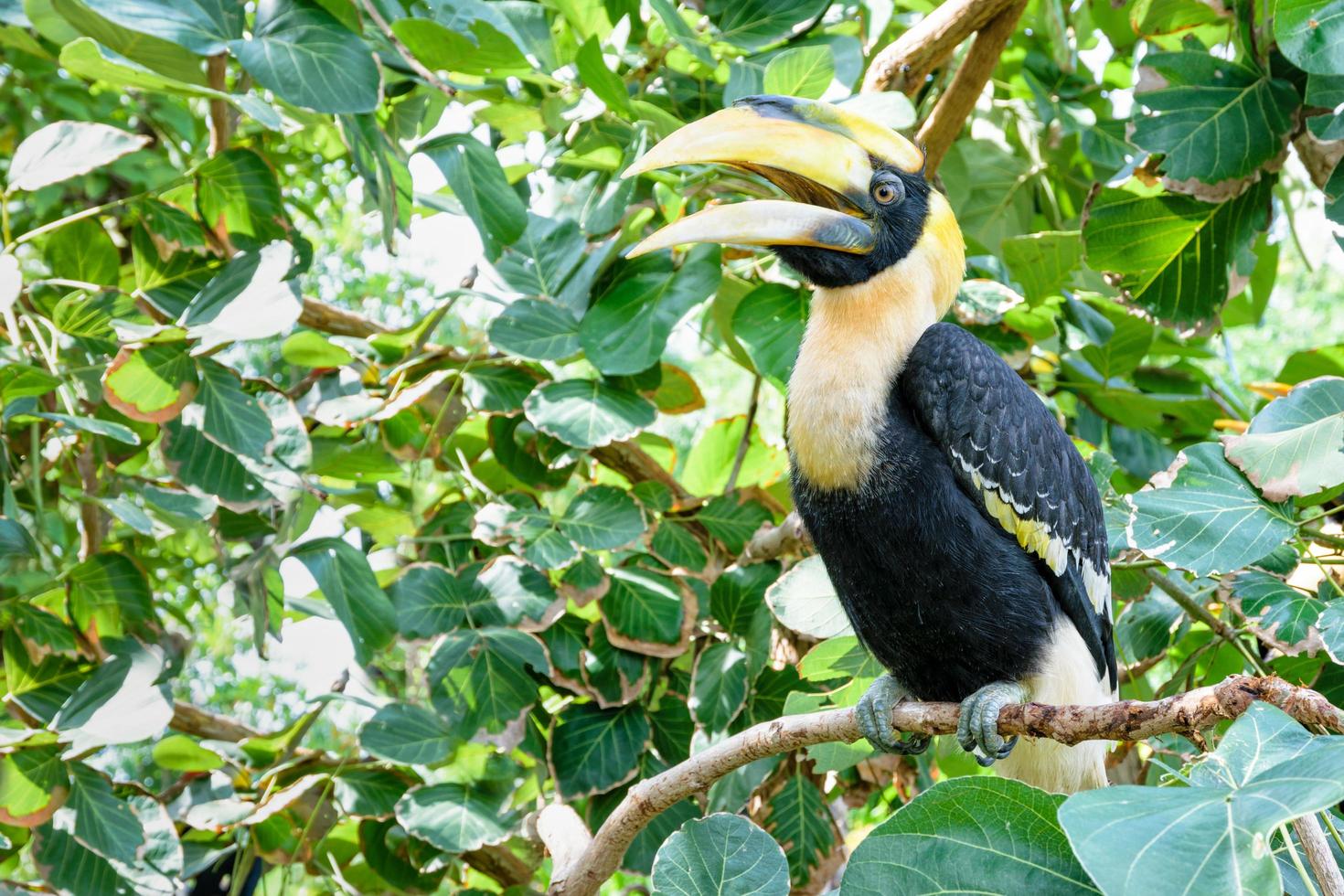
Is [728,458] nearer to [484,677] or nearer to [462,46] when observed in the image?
[484,677]

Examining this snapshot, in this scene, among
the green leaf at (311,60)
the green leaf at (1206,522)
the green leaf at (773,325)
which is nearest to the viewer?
the green leaf at (1206,522)

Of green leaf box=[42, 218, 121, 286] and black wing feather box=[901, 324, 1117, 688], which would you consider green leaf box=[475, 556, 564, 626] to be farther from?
green leaf box=[42, 218, 121, 286]

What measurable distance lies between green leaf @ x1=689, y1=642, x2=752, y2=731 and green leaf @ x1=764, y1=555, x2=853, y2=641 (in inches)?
10.9

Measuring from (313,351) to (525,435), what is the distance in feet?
1.62

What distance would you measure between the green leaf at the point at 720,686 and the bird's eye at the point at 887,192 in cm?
94

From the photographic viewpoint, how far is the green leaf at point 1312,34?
205 cm

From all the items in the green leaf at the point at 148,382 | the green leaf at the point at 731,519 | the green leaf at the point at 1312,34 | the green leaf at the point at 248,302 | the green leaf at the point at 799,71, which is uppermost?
the green leaf at the point at 1312,34

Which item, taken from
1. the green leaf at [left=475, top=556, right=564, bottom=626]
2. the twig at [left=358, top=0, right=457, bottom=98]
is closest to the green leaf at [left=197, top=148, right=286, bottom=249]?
the twig at [left=358, top=0, right=457, bottom=98]

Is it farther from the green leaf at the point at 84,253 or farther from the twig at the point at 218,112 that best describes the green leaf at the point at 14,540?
the twig at the point at 218,112

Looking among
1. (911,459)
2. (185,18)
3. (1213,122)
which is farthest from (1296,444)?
(185,18)

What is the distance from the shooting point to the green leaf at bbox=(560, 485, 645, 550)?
2.47 metres

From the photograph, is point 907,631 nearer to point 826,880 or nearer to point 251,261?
point 826,880

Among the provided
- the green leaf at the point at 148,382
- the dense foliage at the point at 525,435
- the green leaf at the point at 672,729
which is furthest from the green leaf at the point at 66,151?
the green leaf at the point at 672,729

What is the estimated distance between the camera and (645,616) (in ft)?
8.26
